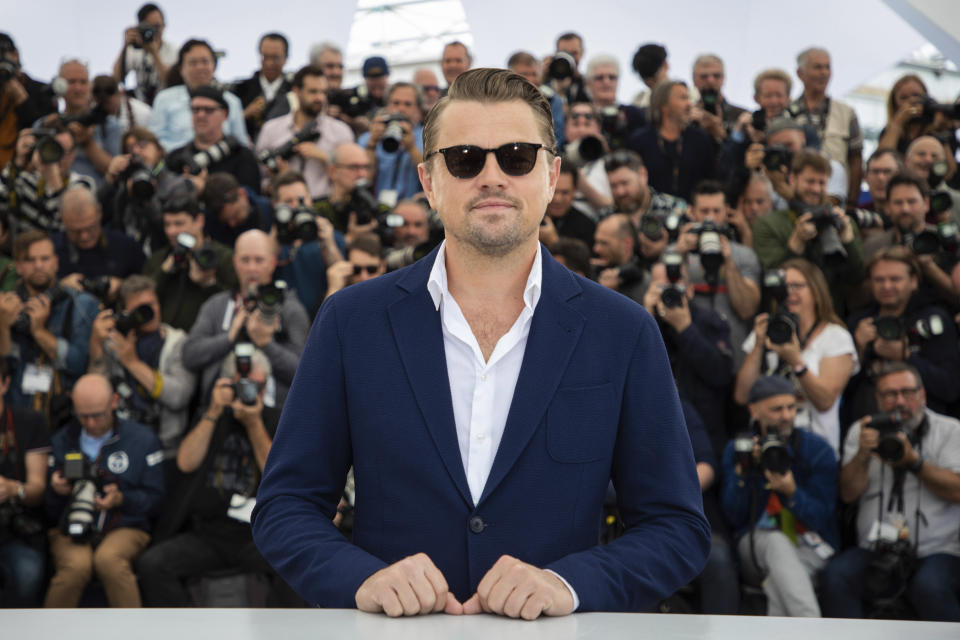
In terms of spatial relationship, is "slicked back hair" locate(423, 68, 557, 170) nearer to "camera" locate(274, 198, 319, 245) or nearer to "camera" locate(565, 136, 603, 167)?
"camera" locate(274, 198, 319, 245)

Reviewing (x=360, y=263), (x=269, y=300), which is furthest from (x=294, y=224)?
(x=269, y=300)

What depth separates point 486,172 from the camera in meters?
1.66

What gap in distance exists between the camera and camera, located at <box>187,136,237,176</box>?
5941 mm

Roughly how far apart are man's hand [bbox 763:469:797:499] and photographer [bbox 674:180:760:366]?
0.69 meters

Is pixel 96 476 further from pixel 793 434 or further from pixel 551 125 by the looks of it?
pixel 551 125

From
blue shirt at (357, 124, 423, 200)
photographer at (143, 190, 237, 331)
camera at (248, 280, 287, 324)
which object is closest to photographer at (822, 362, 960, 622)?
camera at (248, 280, 287, 324)

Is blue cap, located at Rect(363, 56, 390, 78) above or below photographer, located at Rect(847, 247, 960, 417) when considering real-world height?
above

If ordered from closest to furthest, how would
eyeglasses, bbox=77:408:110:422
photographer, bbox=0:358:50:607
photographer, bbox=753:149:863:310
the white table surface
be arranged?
the white table surface
photographer, bbox=0:358:50:607
eyeglasses, bbox=77:408:110:422
photographer, bbox=753:149:863:310

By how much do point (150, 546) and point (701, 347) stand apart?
2497mm

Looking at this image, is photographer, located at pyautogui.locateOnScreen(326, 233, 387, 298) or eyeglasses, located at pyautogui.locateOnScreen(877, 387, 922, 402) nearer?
eyeglasses, located at pyautogui.locateOnScreen(877, 387, 922, 402)

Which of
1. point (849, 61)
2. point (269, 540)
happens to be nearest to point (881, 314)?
point (269, 540)

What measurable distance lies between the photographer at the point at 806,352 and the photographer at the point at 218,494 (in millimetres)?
2100

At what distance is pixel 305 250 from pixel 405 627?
429 cm

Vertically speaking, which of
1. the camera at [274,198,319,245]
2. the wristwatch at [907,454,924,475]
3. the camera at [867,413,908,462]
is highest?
the camera at [274,198,319,245]
